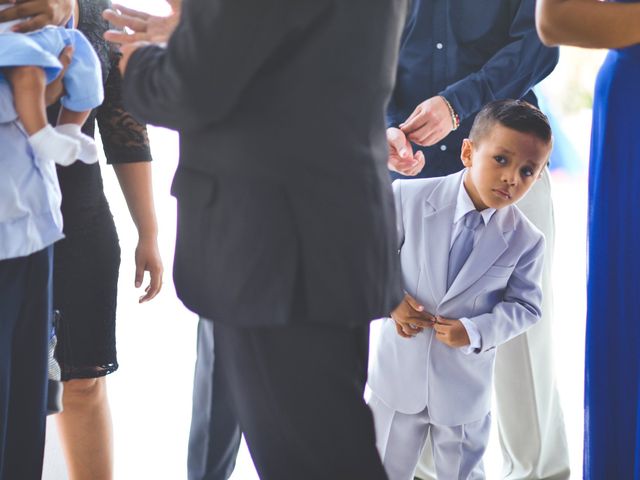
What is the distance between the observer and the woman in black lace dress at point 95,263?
1.83 m

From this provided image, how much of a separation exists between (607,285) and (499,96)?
55 centimetres

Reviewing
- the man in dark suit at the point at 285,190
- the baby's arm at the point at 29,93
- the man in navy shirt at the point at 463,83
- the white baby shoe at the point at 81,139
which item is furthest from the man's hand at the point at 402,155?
the baby's arm at the point at 29,93

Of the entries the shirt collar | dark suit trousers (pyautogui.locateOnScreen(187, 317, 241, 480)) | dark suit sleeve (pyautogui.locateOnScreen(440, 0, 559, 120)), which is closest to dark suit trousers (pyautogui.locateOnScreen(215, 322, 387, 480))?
dark suit trousers (pyautogui.locateOnScreen(187, 317, 241, 480))

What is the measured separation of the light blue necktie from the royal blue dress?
0.78 feet

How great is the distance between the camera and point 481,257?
1.82 metres

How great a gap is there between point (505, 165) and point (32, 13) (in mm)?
975

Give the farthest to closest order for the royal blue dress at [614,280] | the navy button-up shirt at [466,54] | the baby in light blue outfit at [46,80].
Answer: the navy button-up shirt at [466,54]
the royal blue dress at [614,280]
the baby in light blue outfit at [46,80]

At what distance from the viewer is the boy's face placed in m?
1.81

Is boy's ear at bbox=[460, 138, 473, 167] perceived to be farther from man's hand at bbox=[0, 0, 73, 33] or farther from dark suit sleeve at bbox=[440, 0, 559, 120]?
man's hand at bbox=[0, 0, 73, 33]

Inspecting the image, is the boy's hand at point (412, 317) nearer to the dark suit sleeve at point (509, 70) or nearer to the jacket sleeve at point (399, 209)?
the jacket sleeve at point (399, 209)

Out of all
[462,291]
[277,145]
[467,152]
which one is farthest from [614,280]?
[277,145]

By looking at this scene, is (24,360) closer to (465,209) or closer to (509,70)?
(465,209)

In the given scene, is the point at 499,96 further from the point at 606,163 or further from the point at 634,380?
the point at 634,380

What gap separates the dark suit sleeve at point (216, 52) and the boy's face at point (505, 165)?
2.42ft
